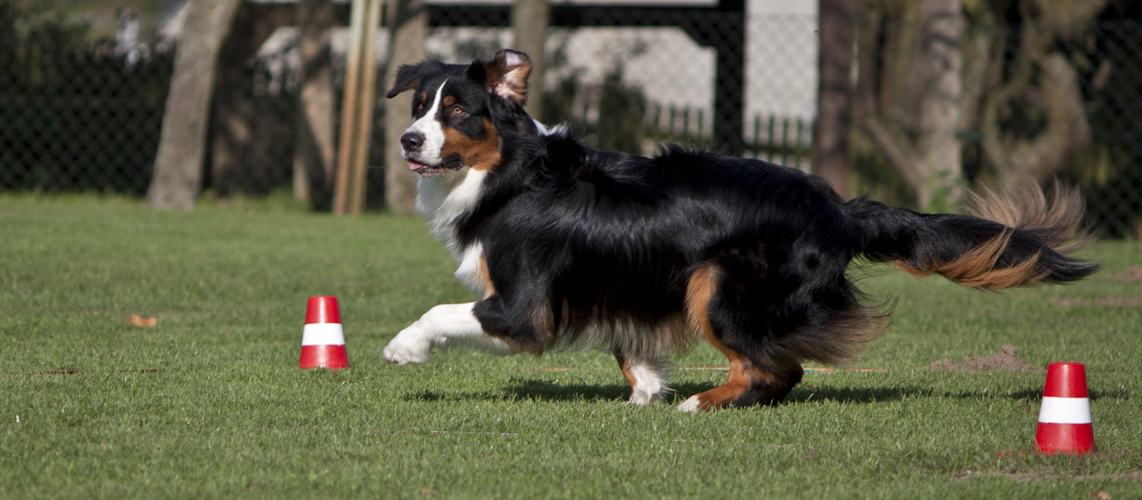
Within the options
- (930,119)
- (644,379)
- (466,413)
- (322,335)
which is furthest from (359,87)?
(466,413)

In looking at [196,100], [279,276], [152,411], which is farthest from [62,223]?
[152,411]

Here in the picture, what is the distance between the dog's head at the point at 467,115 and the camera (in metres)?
4.29

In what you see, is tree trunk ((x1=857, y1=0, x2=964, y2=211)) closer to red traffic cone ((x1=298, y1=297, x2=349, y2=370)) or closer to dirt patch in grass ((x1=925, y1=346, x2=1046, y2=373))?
dirt patch in grass ((x1=925, y1=346, x2=1046, y2=373))

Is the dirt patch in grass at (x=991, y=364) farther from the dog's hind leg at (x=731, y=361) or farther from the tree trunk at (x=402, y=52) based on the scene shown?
the tree trunk at (x=402, y=52)

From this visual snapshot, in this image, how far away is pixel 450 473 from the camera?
3240mm

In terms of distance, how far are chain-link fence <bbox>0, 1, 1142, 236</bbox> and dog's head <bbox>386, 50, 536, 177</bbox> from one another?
738 cm

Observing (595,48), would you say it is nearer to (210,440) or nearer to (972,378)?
(972,378)

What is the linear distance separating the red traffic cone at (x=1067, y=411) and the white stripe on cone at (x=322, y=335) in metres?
2.99

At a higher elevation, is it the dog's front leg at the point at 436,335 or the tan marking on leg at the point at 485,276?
the tan marking on leg at the point at 485,276

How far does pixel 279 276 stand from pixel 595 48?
11.8 meters

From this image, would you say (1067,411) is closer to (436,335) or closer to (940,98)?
(436,335)

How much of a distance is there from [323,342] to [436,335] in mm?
1023

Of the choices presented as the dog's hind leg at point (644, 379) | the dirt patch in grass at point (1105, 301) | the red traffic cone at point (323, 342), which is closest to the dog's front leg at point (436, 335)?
the dog's hind leg at point (644, 379)

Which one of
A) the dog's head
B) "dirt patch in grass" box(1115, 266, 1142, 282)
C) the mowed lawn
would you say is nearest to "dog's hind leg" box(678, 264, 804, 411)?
the mowed lawn
